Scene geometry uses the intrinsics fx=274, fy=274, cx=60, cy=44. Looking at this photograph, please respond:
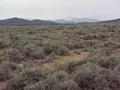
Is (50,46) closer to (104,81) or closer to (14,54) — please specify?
(14,54)

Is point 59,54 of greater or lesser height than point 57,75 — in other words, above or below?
below

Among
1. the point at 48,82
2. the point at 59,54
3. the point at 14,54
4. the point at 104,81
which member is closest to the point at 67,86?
the point at 48,82

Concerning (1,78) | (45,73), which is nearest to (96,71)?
(45,73)

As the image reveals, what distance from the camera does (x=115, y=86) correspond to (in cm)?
791

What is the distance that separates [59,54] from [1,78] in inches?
238

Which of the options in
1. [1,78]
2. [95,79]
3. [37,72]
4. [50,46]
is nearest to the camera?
[95,79]

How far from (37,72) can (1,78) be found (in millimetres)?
1563

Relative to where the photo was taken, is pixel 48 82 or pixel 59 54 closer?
pixel 48 82

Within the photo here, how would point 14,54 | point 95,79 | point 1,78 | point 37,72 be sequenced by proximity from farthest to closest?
point 14,54 → point 1,78 → point 37,72 → point 95,79

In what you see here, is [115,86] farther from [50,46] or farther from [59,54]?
[50,46]

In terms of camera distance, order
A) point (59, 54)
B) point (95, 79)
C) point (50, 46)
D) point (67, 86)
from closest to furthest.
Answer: point (67, 86)
point (95, 79)
point (59, 54)
point (50, 46)

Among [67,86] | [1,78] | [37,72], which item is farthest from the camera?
[1,78]

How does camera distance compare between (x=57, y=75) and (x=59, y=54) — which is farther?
(x=59, y=54)

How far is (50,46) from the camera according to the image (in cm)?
1606
